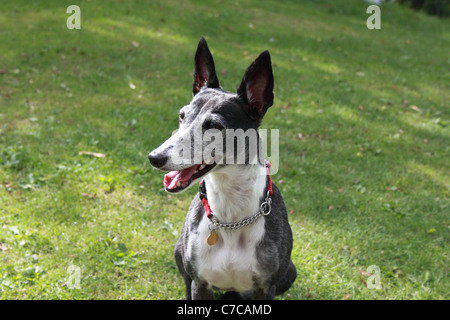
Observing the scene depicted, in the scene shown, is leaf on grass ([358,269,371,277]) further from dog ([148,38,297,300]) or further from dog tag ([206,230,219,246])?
dog tag ([206,230,219,246])

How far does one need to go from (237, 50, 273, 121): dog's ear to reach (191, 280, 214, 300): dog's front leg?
1355 millimetres

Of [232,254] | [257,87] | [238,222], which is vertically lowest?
[232,254]

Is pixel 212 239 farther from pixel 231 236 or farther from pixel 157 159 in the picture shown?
pixel 157 159

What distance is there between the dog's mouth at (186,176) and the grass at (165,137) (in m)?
1.67

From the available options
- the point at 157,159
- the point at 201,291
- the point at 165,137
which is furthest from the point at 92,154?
the point at 157,159

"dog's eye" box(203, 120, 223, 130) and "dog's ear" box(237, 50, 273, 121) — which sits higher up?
"dog's ear" box(237, 50, 273, 121)

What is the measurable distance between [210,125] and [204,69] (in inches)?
22.8

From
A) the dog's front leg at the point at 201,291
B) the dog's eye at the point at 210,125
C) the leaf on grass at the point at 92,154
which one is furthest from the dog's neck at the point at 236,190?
the leaf on grass at the point at 92,154

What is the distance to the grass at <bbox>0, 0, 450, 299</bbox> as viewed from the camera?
3941 mm

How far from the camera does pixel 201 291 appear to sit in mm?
3043

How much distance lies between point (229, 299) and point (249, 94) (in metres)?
1.91

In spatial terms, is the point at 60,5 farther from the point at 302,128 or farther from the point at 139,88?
the point at 302,128

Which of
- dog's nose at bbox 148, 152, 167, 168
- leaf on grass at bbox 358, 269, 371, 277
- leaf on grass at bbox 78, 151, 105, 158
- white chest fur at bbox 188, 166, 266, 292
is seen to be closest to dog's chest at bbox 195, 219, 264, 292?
white chest fur at bbox 188, 166, 266, 292
